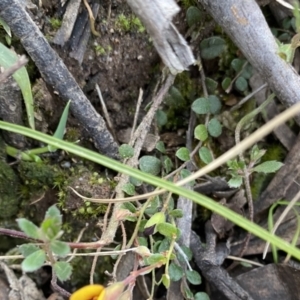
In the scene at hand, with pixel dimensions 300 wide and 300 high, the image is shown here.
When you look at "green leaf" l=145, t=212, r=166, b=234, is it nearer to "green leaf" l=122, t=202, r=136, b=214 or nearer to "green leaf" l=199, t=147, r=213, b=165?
"green leaf" l=122, t=202, r=136, b=214

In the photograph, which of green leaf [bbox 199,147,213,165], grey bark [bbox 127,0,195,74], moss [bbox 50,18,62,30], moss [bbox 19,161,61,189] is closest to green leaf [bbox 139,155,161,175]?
green leaf [bbox 199,147,213,165]

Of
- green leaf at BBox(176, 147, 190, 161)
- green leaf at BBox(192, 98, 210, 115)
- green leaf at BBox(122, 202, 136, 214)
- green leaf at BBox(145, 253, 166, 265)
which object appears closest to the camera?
green leaf at BBox(145, 253, 166, 265)

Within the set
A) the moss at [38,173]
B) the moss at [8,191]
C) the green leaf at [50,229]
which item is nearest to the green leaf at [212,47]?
the moss at [38,173]

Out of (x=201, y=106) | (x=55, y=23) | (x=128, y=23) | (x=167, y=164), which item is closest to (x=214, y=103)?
(x=201, y=106)

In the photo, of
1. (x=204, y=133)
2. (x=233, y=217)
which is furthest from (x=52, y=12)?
(x=233, y=217)

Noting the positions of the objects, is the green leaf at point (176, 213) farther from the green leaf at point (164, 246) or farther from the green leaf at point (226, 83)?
the green leaf at point (226, 83)

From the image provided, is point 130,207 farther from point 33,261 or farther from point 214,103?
point 214,103
